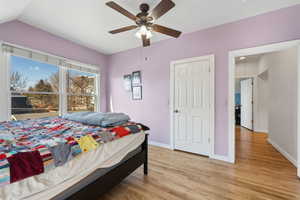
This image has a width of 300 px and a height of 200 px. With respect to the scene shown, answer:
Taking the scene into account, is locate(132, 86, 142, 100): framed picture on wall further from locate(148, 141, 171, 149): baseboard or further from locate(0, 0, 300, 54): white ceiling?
locate(0, 0, 300, 54): white ceiling

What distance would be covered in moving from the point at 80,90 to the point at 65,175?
10.3ft

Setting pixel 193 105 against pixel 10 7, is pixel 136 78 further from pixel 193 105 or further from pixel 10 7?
pixel 10 7

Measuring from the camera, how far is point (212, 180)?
1918mm

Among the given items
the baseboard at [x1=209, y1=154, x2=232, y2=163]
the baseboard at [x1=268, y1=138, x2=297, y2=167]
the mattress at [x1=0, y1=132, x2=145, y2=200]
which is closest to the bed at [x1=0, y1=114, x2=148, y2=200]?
the mattress at [x1=0, y1=132, x2=145, y2=200]

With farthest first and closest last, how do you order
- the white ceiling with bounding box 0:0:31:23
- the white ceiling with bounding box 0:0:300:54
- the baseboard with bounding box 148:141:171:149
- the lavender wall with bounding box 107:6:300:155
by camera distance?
1. the baseboard with bounding box 148:141:171:149
2. the lavender wall with bounding box 107:6:300:155
3. the white ceiling with bounding box 0:0:300:54
4. the white ceiling with bounding box 0:0:31:23

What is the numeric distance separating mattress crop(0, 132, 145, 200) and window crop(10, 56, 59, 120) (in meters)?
2.45

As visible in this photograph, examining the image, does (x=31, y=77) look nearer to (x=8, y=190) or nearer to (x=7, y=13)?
(x=7, y=13)

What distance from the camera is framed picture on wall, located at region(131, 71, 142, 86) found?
3672 mm

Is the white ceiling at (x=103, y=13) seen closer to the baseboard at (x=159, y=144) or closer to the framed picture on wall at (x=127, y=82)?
the framed picture on wall at (x=127, y=82)

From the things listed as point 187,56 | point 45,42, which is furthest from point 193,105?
point 45,42

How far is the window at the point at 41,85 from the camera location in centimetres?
253

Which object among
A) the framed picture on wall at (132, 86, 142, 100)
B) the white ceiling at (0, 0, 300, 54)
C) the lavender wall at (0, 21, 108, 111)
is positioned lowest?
the framed picture on wall at (132, 86, 142, 100)

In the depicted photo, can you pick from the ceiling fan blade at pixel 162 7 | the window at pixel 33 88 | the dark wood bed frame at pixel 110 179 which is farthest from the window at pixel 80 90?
the ceiling fan blade at pixel 162 7

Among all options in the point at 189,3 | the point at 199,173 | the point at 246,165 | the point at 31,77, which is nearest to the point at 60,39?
the point at 31,77
